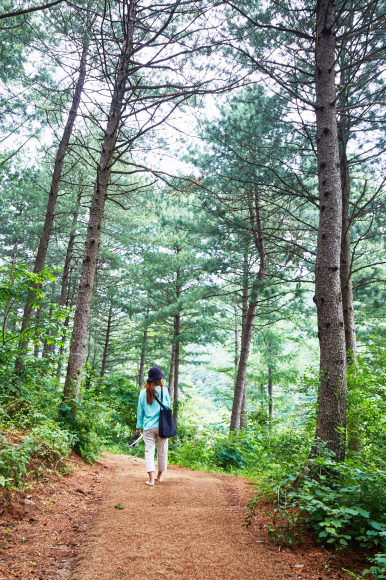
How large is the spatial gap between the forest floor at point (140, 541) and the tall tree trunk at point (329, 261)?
1179 millimetres

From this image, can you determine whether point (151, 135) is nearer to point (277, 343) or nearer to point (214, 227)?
point (214, 227)

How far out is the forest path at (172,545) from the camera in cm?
247

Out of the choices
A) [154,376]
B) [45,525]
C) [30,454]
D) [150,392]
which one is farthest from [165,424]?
[45,525]

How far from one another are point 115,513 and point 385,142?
758 centimetres

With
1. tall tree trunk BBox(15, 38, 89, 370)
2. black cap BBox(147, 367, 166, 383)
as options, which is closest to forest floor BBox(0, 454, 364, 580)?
black cap BBox(147, 367, 166, 383)

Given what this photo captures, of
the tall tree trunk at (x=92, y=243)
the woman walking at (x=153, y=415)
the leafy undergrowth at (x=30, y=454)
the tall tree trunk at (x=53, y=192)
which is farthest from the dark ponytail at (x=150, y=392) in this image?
the tall tree trunk at (x=53, y=192)

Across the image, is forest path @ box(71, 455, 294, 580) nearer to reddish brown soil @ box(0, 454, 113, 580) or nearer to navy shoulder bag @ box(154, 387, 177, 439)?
reddish brown soil @ box(0, 454, 113, 580)

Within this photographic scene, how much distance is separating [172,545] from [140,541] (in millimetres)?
282

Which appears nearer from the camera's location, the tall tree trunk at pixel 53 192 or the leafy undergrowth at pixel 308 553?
the leafy undergrowth at pixel 308 553

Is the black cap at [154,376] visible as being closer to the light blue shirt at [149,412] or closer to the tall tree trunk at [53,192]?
the light blue shirt at [149,412]

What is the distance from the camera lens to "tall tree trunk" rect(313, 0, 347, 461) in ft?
12.8

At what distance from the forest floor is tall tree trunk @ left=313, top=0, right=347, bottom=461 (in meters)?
1.18

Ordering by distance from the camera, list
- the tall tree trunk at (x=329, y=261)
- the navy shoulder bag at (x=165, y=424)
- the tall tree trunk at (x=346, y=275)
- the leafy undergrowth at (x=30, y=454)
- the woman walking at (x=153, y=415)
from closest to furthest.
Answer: the leafy undergrowth at (x=30, y=454), the tall tree trunk at (x=329, y=261), the navy shoulder bag at (x=165, y=424), the woman walking at (x=153, y=415), the tall tree trunk at (x=346, y=275)

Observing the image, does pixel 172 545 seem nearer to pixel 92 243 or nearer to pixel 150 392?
pixel 150 392
